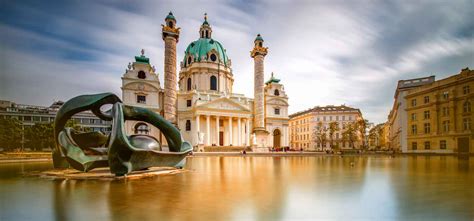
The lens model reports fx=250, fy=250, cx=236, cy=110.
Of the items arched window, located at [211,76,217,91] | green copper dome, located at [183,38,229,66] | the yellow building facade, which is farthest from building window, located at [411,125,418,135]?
green copper dome, located at [183,38,229,66]

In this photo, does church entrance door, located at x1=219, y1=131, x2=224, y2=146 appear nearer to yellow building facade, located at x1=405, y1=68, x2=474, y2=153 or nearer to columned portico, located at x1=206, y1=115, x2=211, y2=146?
columned portico, located at x1=206, y1=115, x2=211, y2=146

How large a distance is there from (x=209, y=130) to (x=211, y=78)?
51.0 ft

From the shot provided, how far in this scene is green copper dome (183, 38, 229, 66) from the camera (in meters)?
69.0

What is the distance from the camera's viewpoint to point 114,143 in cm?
1127

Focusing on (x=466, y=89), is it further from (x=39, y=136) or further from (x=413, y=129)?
(x=39, y=136)

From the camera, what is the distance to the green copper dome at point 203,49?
6900 cm

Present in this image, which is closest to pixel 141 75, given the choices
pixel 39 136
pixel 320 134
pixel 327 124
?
pixel 39 136

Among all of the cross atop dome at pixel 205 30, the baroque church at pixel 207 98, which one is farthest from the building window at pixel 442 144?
the cross atop dome at pixel 205 30

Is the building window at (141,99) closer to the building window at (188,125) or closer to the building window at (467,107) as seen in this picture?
the building window at (188,125)

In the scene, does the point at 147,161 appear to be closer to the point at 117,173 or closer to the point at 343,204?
the point at 117,173

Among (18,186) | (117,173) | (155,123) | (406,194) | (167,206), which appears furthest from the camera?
(155,123)

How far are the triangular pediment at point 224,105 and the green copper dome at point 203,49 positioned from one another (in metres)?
14.9

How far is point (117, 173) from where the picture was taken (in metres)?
11.9

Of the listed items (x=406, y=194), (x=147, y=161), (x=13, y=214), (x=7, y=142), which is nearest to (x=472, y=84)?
(x=406, y=194)
